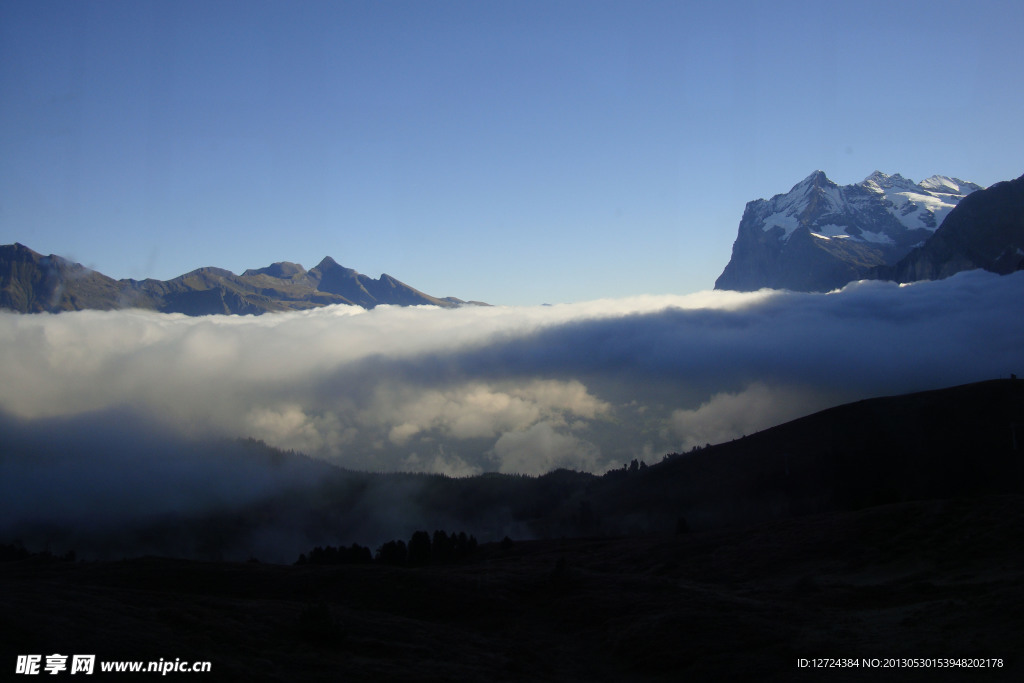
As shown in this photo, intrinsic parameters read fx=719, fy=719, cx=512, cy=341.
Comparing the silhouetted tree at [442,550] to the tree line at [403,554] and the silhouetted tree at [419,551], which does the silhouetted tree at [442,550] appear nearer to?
the tree line at [403,554]

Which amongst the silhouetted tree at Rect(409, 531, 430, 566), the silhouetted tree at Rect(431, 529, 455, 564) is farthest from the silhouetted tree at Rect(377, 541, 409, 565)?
the silhouetted tree at Rect(431, 529, 455, 564)

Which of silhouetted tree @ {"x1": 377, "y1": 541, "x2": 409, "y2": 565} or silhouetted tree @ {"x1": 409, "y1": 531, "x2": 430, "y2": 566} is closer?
silhouetted tree @ {"x1": 377, "y1": 541, "x2": 409, "y2": 565}

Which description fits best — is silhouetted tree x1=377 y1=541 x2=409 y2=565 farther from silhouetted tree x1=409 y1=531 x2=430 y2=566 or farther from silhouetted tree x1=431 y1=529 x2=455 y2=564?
silhouetted tree x1=431 y1=529 x2=455 y2=564

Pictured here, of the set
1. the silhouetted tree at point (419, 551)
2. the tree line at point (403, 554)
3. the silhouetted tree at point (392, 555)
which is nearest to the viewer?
the silhouetted tree at point (392, 555)

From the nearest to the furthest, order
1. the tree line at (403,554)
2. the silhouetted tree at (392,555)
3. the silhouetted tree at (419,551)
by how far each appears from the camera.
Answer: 1. the silhouetted tree at (392,555)
2. the tree line at (403,554)
3. the silhouetted tree at (419,551)

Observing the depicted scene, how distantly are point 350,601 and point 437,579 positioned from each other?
978 centimetres

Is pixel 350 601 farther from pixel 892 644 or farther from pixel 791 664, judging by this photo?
pixel 892 644

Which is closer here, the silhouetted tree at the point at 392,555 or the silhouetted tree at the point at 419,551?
the silhouetted tree at the point at 392,555

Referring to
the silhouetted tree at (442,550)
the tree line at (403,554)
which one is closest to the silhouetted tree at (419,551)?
the tree line at (403,554)

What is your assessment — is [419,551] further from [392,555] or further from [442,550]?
[442,550]

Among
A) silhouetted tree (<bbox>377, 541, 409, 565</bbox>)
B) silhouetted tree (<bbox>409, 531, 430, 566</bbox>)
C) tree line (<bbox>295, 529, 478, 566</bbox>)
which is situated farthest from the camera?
silhouetted tree (<bbox>409, 531, 430, 566</bbox>)

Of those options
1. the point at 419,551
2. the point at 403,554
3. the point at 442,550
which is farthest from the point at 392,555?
the point at 442,550

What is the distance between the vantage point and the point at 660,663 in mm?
52188

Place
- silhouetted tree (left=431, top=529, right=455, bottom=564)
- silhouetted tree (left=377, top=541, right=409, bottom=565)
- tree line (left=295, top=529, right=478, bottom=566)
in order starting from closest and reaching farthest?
silhouetted tree (left=377, top=541, right=409, bottom=565), tree line (left=295, top=529, right=478, bottom=566), silhouetted tree (left=431, top=529, right=455, bottom=564)
